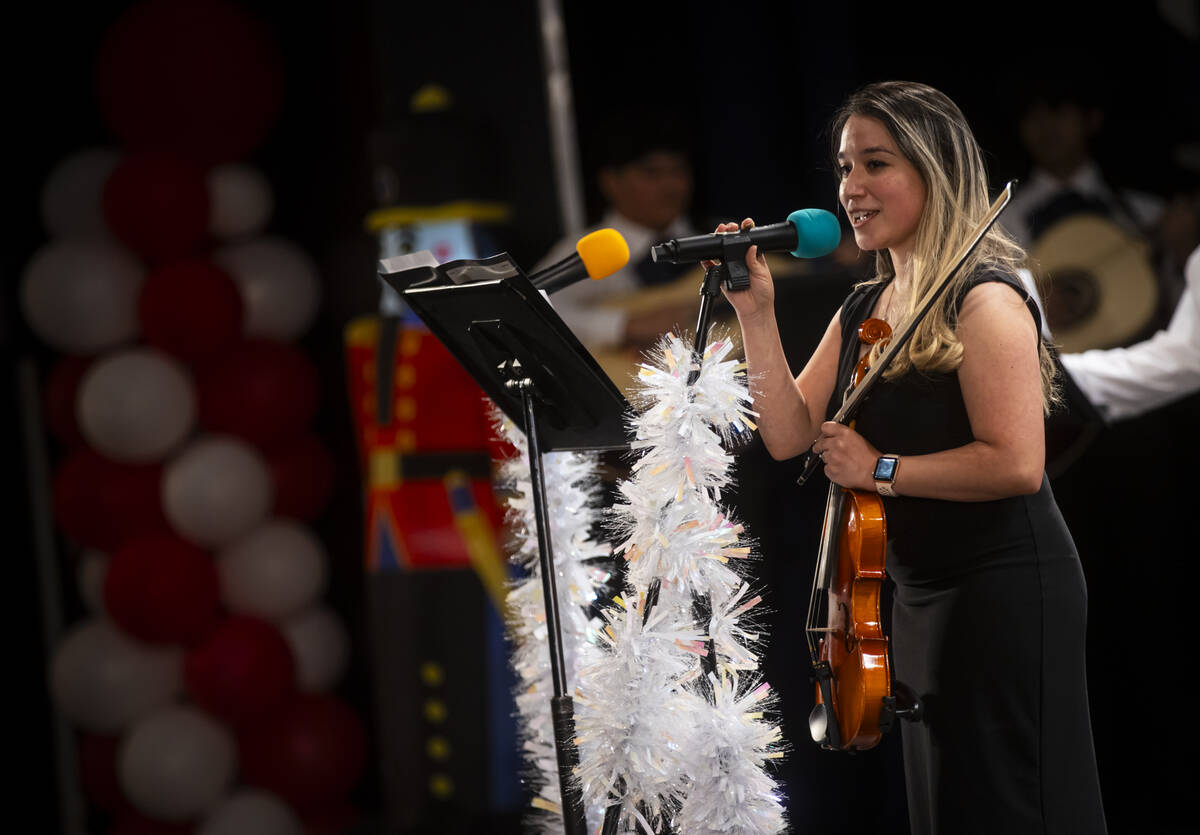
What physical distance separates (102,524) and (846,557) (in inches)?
113

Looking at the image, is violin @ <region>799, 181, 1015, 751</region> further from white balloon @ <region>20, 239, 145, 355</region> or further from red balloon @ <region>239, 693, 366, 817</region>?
white balloon @ <region>20, 239, 145, 355</region>

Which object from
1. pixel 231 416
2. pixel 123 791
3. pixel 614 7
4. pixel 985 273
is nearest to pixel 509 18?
pixel 614 7

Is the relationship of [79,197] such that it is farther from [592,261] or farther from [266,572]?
[592,261]

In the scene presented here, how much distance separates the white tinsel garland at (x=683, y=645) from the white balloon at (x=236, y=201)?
2637 mm

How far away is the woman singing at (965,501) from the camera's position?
5.13ft

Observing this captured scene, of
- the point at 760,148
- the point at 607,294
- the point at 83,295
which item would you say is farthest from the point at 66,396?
the point at 760,148

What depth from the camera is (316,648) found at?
13.4 ft

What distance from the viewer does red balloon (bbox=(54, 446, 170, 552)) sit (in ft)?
12.5

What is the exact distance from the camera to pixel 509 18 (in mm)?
4262

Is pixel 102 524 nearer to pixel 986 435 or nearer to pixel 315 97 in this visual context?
pixel 315 97

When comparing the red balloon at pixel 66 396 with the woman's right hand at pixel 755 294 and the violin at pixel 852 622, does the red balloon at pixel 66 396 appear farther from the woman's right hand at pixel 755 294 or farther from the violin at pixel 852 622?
the violin at pixel 852 622

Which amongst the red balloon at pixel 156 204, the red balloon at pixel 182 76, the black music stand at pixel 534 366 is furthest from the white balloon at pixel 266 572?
the black music stand at pixel 534 366

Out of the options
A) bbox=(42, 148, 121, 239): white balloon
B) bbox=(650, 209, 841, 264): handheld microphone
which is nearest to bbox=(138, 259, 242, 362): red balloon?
bbox=(42, 148, 121, 239): white balloon

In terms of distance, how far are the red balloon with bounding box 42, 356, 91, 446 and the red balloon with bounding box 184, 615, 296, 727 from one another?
30.9 inches
